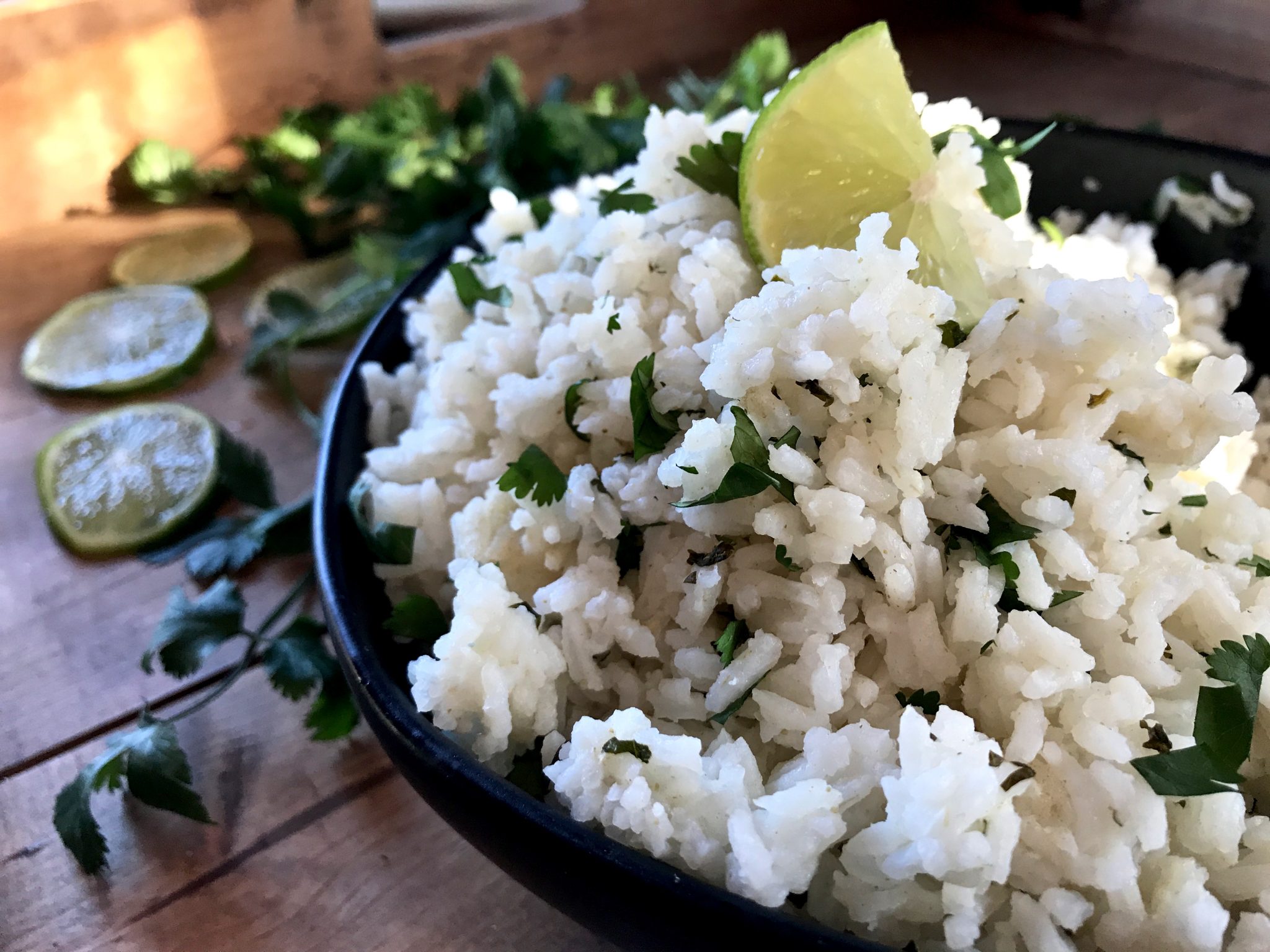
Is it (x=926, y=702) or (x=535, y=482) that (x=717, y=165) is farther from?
(x=926, y=702)

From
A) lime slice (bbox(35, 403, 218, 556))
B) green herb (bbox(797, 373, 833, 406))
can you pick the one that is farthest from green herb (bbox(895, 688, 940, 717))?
lime slice (bbox(35, 403, 218, 556))

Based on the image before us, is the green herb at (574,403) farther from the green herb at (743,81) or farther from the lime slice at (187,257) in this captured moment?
the lime slice at (187,257)

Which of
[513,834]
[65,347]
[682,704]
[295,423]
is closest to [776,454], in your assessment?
[682,704]

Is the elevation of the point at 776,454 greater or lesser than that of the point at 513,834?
greater

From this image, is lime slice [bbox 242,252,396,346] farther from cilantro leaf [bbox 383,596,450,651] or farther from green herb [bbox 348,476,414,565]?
cilantro leaf [bbox 383,596,450,651]

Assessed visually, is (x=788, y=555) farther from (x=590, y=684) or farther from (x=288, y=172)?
(x=288, y=172)

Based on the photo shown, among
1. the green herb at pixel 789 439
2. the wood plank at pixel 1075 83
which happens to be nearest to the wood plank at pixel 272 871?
the green herb at pixel 789 439
